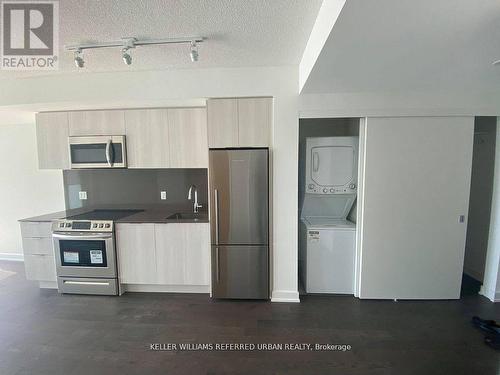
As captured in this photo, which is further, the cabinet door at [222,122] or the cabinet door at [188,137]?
the cabinet door at [188,137]

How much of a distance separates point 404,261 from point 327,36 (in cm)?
256

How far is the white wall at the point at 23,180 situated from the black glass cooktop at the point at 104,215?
3.25 feet

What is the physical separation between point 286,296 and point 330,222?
1.07 m

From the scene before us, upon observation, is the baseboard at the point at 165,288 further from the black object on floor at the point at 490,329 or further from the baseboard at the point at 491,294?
the baseboard at the point at 491,294

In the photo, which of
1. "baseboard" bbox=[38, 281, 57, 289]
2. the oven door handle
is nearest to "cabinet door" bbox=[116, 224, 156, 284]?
the oven door handle

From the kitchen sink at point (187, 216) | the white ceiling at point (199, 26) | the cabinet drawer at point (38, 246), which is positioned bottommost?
the cabinet drawer at point (38, 246)

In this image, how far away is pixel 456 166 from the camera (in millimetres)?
2623

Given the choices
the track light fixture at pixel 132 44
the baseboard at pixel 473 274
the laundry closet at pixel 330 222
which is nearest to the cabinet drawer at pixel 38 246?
the track light fixture at pixel 132 44

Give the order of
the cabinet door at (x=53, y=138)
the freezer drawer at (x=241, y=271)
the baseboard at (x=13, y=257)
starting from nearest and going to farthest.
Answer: the freezer drawer at (x=241, y=271), the cabinet door at (x=53, y=138), the baseboard at (x=13, y=257)

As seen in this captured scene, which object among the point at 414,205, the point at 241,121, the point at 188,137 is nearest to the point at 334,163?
the point at 414,205

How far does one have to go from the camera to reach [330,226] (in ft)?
9.60

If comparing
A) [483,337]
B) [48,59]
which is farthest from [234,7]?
[483,337]

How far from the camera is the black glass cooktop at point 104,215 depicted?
299cm

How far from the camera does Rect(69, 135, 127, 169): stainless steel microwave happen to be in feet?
9.69
